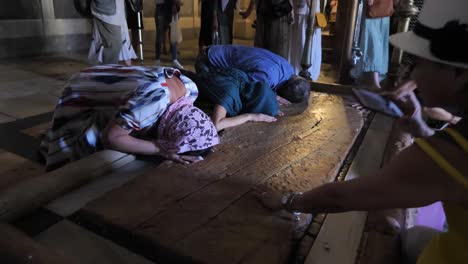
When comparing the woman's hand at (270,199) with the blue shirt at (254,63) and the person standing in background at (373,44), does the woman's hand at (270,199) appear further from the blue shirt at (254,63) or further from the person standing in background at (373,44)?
the person standing in background at (373,44)

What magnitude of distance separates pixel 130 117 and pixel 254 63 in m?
1.40

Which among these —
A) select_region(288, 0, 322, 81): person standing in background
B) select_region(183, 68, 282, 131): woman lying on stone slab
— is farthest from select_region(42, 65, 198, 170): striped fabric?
select_region(288, 0, 322, 81): person standing in background

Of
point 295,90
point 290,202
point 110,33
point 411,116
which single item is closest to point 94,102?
point 290,202

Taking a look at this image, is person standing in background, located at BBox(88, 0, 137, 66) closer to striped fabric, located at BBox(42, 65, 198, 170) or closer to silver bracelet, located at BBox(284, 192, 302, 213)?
striped fabric, located at BBox(42, 65, 198, 170)

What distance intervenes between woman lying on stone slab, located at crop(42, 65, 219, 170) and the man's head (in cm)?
100

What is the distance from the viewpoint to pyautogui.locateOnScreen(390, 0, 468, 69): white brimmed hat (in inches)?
26.8

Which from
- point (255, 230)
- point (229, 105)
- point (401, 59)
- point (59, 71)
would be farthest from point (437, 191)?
point (59, 71)

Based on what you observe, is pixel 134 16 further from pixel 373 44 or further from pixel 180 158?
pixel 180 158

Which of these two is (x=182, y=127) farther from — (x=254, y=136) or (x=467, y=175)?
(x=467, y=175)

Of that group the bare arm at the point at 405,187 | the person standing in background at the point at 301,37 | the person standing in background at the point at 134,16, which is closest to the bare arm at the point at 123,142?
the bare arm at the point at 405,187

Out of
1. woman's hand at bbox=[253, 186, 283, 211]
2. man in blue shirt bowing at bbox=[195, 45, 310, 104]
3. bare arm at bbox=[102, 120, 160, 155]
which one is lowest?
woman's hand at bbox=[253, 186, 283, 211]

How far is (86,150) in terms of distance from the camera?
1974 mm

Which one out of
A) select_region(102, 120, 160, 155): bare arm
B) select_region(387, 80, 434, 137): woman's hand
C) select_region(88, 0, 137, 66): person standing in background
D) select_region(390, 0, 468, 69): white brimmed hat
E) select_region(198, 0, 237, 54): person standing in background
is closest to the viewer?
select_region(390, 0, 468, 69): white brimmed hat

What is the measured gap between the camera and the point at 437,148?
0.72m
